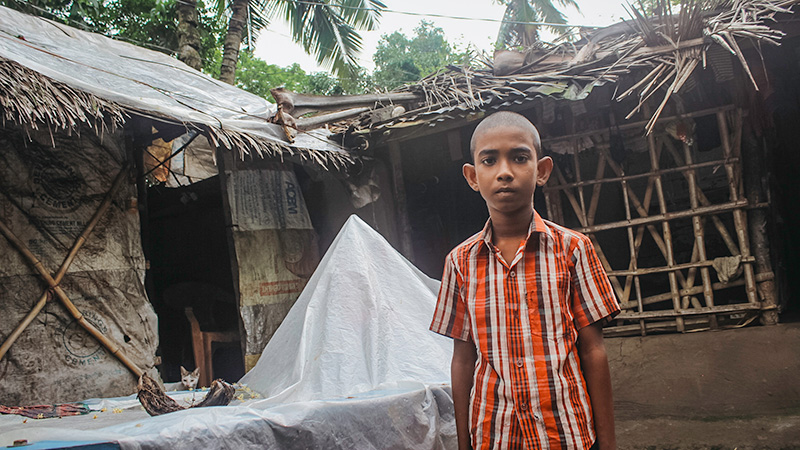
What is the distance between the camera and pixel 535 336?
5.19ft

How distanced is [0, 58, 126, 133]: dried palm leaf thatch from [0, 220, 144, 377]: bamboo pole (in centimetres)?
86

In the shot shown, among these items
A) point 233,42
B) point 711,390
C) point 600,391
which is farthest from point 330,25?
point 600,391

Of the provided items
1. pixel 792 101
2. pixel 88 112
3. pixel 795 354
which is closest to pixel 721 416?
pixel 795 354

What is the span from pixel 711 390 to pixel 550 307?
3.33m

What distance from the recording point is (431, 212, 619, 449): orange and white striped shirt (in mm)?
1529

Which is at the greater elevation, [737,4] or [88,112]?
[737,4]

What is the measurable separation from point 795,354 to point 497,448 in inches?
143

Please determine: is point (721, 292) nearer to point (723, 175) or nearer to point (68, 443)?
point (723, 175)

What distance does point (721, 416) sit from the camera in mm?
4020

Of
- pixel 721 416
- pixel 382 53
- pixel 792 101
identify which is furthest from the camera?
pixel 382 53

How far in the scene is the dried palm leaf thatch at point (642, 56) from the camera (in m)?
4.16

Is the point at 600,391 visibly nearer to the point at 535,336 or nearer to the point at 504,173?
the point at 535,336

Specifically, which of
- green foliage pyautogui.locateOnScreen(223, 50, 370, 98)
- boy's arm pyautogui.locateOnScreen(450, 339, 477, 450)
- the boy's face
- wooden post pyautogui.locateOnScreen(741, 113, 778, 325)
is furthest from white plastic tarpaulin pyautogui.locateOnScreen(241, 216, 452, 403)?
green foliage pyautogui.locateOnScreen(223, 50, 370, 98)

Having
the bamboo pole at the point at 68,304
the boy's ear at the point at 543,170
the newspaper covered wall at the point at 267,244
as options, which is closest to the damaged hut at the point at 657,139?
the newspaper covered wall at the point at 267,244
